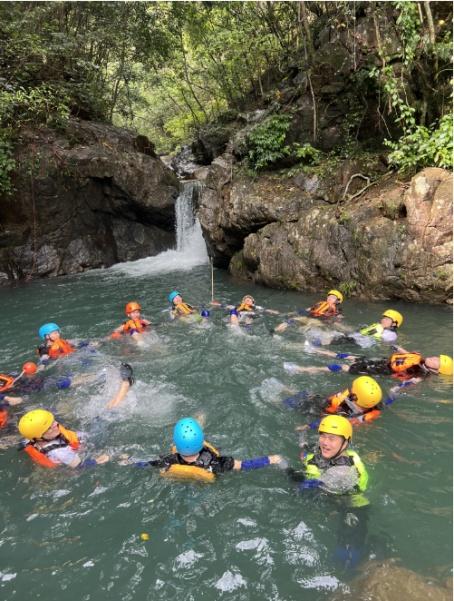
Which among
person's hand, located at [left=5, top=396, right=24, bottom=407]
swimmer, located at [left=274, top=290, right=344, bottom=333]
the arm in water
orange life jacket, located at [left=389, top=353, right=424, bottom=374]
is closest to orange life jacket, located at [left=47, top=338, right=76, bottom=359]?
person's hand, located at [left=5, top=396, right=24, bottom=407]

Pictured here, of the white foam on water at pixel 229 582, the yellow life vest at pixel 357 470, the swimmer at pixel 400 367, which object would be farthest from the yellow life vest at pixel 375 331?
the white foam on water at pixel 229 582

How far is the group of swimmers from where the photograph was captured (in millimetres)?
4289

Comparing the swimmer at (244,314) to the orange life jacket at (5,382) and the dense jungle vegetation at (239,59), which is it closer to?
the orange life jacket at (5,382)

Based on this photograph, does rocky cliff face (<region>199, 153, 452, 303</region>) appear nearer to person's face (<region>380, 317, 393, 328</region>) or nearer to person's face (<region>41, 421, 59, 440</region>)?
person's face (<region>380, 317, 393, 328</region>)

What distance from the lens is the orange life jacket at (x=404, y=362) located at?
21.5ft

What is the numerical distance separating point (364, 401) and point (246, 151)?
1094cm

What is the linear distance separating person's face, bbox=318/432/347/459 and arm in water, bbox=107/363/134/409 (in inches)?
134

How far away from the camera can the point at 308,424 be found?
5723mm

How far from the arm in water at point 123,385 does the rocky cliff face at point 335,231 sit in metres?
6.46

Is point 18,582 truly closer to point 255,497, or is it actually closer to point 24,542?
point 24,542

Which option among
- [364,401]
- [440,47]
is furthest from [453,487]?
[440,47]

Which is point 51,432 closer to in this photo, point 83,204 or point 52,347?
point 52,347

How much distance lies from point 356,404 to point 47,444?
386 cm

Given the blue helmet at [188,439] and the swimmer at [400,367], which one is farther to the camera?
the swimmer at [400,367]
